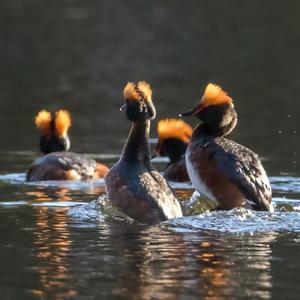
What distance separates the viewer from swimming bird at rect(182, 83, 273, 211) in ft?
39.8

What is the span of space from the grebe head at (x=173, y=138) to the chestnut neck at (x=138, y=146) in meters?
3.87

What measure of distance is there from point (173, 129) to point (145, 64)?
13.9m

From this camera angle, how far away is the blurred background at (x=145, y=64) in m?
19.8

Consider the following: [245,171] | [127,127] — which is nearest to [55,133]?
[127,127]

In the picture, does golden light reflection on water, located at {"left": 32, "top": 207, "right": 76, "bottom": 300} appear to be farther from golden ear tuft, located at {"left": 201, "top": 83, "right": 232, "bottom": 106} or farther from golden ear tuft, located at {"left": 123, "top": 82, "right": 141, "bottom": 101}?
golden ear tuft, located at {"left": 201, "top": 83, "right": 232, "bottom": 106}

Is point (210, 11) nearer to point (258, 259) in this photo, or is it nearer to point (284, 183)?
point (284, 183)

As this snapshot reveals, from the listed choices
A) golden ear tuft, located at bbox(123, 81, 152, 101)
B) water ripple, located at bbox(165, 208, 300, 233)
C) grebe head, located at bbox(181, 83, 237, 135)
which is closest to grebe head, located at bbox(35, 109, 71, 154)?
grebe head, located at bbox(181, 83, 237, 135)

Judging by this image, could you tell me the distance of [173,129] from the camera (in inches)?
642

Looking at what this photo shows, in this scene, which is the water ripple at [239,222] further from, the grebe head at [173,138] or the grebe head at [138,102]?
the grebe head at [173,138]

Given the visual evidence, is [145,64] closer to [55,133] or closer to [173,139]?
[55,133]

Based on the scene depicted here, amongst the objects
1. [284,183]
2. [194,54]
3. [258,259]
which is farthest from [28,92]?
[258,259]

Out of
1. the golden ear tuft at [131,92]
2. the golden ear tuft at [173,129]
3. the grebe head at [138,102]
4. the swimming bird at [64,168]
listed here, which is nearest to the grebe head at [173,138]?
the golden ear tuft at [173,129]

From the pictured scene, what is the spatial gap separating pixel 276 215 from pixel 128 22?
26.7m

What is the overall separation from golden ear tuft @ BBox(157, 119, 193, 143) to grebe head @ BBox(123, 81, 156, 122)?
12.9 feet
